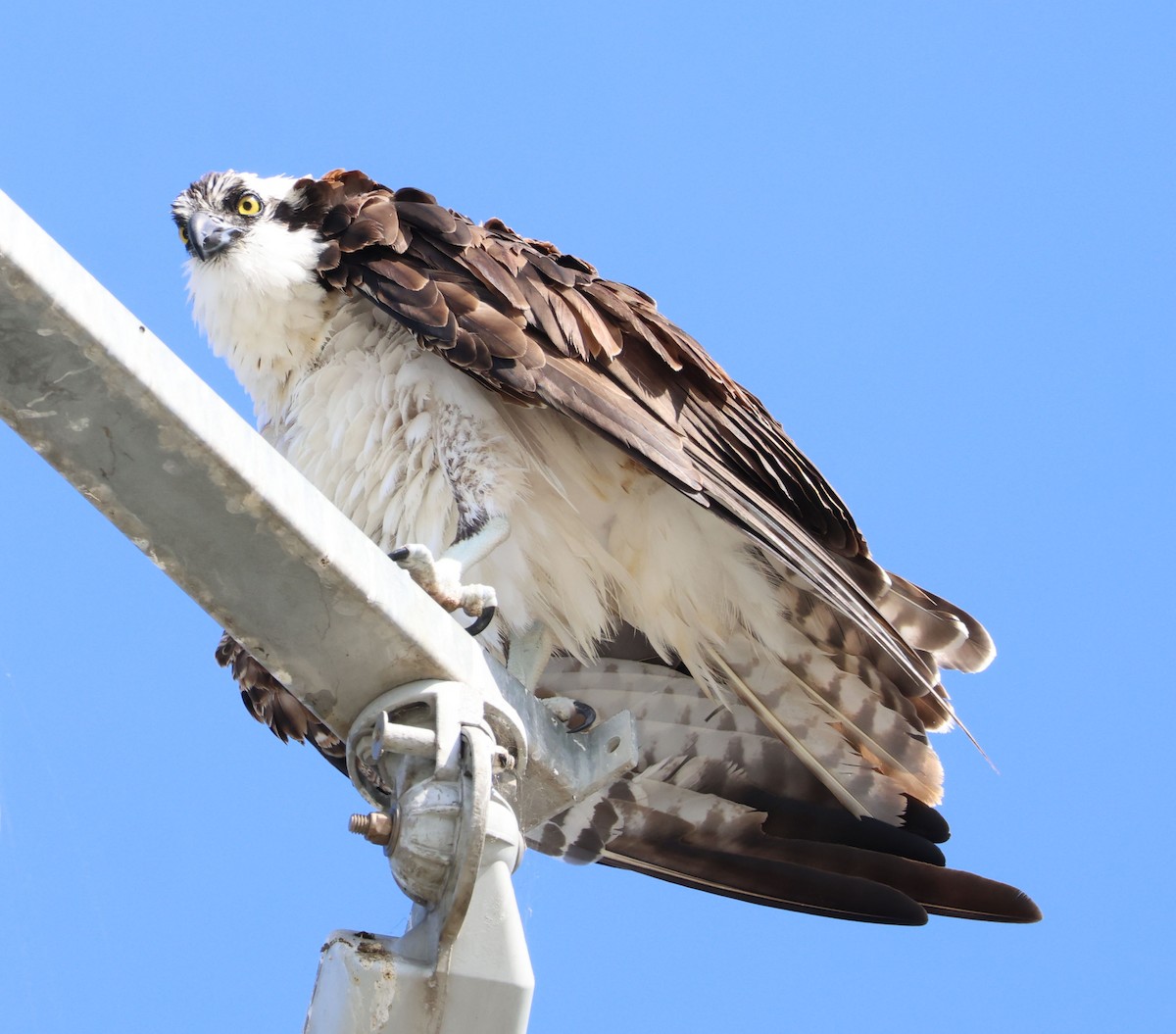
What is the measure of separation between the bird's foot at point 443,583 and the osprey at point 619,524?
59cm

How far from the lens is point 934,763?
17.3 feet

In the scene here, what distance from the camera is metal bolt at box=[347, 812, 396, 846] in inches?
110

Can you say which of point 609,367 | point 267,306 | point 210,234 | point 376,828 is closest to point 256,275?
point 267,306

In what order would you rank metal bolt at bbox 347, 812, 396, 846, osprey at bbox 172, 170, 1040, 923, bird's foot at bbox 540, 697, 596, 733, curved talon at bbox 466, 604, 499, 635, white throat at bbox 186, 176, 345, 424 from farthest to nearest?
white throat at bbox 186, 176, 345, 424 < osprey at bbox 172, 170, 1040, 923 < bird's foot at bbox 540, 697, 596, 733 < curved talon at bbox 466, 604, 499, 635 < metal bolt at bbox 347, 812, 396, 846

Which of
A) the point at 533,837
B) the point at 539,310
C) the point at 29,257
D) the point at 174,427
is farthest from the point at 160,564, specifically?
the point at 533,837

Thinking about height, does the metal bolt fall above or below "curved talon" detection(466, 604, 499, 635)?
below

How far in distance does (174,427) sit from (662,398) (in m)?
2.53

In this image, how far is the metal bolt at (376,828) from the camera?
2803 millimetres

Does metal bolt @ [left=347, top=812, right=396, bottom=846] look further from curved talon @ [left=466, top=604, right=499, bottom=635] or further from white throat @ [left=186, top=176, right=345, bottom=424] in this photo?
white throat @ [left=186, top=176, right=345, bottom=424]

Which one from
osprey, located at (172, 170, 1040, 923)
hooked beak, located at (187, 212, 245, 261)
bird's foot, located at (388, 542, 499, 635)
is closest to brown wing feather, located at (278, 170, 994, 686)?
osprey, located at (172, 170, 1040, 923)

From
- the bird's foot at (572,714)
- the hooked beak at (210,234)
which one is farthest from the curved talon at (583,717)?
the hooked beak at (210,234)

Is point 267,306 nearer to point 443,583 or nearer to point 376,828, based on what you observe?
point 443,583

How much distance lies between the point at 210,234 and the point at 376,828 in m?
2.96

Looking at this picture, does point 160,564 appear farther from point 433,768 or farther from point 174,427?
point 433,768
